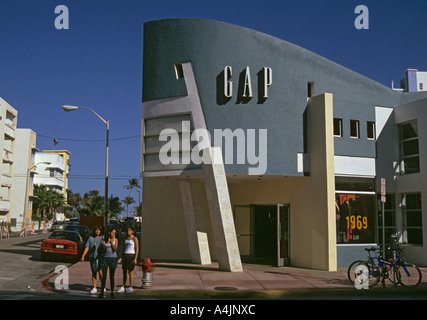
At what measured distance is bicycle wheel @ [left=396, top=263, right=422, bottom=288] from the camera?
41.2 feet

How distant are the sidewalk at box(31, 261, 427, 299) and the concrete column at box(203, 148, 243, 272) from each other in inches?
21.6

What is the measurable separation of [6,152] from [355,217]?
4856 centimetres

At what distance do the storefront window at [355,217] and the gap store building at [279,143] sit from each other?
0.15ft

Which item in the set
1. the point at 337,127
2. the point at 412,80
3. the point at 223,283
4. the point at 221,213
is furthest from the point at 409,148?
the point at 412,80

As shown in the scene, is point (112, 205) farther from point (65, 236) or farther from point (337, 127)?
point (337, 127)

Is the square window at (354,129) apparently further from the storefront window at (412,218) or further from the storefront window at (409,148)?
the storefront window at (412,218)

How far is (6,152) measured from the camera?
175ft

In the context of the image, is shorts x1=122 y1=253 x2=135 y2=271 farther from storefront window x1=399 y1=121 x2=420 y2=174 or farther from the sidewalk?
storefront window x1=399 y1=121 x2=420 y2=174

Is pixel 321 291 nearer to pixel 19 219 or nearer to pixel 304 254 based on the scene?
pixel 304 254

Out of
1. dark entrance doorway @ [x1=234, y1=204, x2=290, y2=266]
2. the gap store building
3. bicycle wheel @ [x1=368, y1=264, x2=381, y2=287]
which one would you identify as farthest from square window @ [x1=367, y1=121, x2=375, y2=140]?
bicycle wheel @ [x1=368, y1=264, x2=381, y2=287]

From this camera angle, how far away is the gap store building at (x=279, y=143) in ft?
53.8

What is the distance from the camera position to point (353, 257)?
57.6 feet

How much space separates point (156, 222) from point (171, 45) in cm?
912
